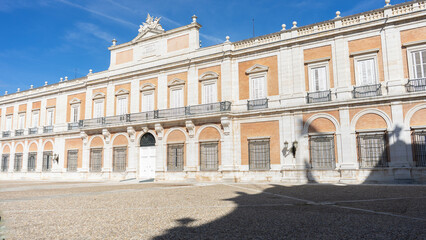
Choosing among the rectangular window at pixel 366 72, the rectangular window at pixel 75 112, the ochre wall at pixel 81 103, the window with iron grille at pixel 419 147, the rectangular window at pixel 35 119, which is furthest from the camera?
the rectangular window at pixel 35 119

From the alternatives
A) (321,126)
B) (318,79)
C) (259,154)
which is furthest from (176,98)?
(321,126)

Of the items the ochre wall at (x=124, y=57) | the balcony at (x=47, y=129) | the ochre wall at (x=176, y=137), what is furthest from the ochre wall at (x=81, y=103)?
the ochre wall at (x=176, y=137)

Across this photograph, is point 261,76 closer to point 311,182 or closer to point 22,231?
point 311,182

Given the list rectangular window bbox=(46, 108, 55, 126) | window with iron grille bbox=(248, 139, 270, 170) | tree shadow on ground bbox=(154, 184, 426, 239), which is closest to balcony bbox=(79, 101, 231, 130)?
window with iron grille bbox=(248, 139, 270, 170)

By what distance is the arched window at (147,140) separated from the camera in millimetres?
23828

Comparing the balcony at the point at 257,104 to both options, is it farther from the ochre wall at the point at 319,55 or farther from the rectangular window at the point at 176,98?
the rectangular window at the point at 176,98

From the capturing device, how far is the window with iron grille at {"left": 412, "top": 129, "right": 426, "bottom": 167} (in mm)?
15727

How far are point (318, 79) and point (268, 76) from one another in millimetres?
3201

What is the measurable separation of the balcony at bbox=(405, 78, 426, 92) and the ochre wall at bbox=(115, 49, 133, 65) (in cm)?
2052

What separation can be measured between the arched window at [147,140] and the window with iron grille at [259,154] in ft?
25.7

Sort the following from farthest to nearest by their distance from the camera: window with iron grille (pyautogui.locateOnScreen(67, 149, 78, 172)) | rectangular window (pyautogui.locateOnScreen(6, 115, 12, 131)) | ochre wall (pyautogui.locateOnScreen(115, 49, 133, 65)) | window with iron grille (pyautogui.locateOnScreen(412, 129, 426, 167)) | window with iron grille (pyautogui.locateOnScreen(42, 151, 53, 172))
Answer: rectangular window (pyautogui.locateOnScreen(6, 115, 12, 131)) < window with iron grille (pyautogui.locateOnScreen(42, 151, 53, 172)) < window with iron grille (pyautogui.locateOnScreen(67, 149, 78, 172)) < ochre wall (pyautogui.locateOnScreen(115, 49, 133, 65)) < window with iron grille (pyautogui.locateOnScreen(412, 129, 426, 167))

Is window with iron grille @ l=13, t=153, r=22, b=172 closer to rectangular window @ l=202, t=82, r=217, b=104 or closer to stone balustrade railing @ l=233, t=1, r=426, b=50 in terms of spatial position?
rectangular window @ l=202, t=82, r=217, b=104

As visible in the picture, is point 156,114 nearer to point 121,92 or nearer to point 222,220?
point 121,92

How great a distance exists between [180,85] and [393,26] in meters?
14.2
